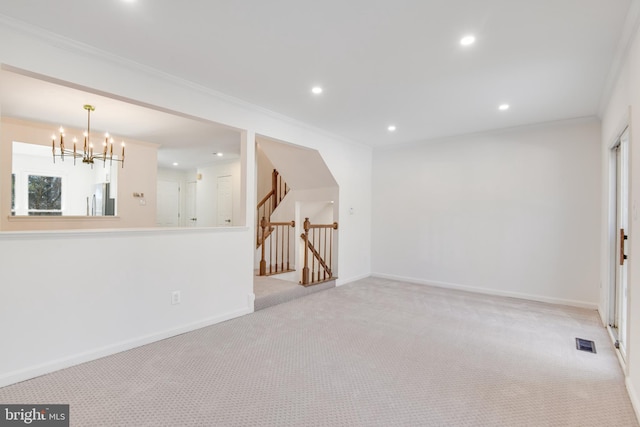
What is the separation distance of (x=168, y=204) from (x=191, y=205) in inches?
23.9

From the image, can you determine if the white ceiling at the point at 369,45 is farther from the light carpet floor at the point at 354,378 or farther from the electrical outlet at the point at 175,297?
the light carpet floor at the point at 354,378

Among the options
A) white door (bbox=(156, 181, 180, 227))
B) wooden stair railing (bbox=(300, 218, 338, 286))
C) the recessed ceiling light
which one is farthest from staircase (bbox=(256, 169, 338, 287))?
white door (bbox=(156, 181, 180, 227))

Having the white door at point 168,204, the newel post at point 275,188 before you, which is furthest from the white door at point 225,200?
the white door at point 168,204

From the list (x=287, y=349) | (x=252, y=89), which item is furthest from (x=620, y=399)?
(x=252, y=89)

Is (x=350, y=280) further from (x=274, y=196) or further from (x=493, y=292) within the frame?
(x=274, y=196)

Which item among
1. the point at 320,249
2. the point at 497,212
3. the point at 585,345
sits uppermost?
the point at 497,212

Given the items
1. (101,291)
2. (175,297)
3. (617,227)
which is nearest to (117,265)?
(101,291)

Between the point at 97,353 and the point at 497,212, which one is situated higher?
the point at 497,212

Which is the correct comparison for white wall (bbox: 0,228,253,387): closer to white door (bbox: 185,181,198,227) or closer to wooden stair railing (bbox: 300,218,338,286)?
wooden stair railing (bbox: 300,218,338,286)

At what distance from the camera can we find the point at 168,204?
27.8 feet

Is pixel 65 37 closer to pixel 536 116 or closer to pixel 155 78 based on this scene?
pixel 155 78

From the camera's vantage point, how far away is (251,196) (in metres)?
3.62

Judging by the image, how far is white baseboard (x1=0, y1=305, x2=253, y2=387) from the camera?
2.06m

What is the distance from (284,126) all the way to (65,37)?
233 cm
